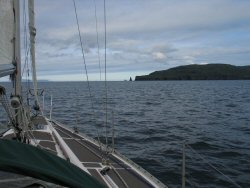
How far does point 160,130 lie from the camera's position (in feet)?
72.6

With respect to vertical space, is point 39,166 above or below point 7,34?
below

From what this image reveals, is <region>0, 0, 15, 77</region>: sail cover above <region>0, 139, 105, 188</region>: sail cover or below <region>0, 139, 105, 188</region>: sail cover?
above

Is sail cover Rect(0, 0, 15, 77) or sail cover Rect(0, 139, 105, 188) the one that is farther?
sail cover Rect(0, 0, 15, 77)

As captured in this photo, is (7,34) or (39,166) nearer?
(39,166)

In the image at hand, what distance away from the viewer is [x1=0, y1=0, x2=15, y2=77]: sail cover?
5734 millimetres

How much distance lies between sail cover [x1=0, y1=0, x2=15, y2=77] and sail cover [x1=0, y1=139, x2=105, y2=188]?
2.01 m

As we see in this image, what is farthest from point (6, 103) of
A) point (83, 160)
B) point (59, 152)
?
point (83, 160)

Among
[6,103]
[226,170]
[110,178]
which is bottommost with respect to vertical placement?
[226,170]

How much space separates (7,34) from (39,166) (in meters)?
3.27

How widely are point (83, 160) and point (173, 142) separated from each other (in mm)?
10337

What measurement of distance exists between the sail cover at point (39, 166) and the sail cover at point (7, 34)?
201 centimetres

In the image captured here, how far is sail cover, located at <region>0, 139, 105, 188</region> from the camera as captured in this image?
3.29 metres

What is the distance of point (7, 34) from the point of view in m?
6.13

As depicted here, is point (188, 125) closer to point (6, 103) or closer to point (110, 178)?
point (110, 178)
